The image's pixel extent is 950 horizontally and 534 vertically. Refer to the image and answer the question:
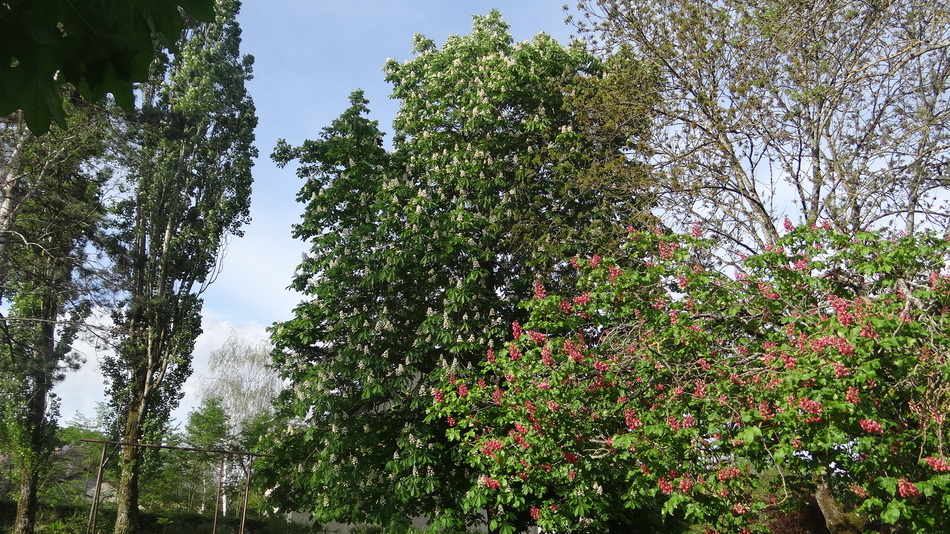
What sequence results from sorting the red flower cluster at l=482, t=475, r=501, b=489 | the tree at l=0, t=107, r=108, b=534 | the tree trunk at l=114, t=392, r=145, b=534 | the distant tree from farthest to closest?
1. the distant tree
2. the tree trunk at l=114, t=392, r=145, b=534
3. the tree at l=0, t=107, r=108, b=534
4. the red flower cluster at l=482, t=475, r=501, b=489

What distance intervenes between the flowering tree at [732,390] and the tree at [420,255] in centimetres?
121

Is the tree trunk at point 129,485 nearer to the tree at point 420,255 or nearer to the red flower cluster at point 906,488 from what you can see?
the tree at point 420,255

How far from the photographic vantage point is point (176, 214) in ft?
59.1

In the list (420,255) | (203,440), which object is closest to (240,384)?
(203,440)

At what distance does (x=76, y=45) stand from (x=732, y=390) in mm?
6895

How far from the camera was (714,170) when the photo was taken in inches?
408

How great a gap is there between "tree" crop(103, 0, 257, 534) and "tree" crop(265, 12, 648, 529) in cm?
543

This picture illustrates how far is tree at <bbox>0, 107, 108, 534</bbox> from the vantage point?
39.2 ft

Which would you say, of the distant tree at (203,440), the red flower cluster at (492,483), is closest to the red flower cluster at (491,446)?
the red flower cluster at (492,483)

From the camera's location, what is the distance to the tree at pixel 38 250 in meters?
12.0

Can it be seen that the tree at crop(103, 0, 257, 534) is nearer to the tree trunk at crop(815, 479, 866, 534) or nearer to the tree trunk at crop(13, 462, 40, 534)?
the tree trunk at crop(13, 462, 40, 534)

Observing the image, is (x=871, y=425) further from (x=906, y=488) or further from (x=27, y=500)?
(x=27, y=500)

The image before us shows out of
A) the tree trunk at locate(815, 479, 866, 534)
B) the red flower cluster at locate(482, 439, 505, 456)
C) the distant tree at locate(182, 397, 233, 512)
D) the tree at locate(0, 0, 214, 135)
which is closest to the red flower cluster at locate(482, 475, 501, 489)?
the red flower cluster at locate(482, 439, 505, 456)

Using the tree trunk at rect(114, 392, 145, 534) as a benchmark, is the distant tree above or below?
above
